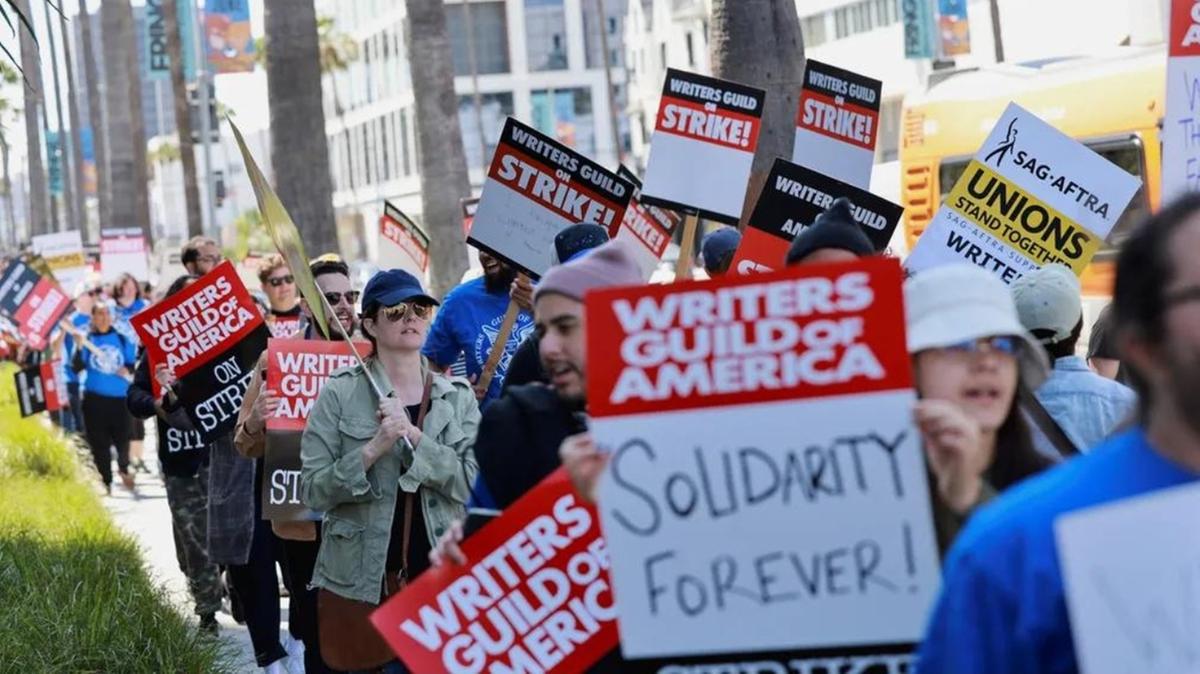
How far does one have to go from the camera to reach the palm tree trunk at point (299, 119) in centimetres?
1811

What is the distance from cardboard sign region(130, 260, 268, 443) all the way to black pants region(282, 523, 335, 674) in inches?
51.1

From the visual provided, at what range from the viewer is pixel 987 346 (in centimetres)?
379

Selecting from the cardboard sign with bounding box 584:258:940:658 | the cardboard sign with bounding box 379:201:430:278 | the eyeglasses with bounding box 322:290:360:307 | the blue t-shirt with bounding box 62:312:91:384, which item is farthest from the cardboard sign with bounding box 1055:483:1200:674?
the blue t-shirt with bounding box 62:312:91:384

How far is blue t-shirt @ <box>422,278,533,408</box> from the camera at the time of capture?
9.45 meters

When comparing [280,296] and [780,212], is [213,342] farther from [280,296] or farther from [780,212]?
[780,212]

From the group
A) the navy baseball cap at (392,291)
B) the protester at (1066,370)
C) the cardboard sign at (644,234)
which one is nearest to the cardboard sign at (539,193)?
the navy baseball cap at (392,291)

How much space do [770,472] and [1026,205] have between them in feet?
16.9

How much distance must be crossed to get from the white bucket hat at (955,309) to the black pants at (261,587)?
6.47 meters

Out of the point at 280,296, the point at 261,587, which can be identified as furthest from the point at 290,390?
the point at 280,296

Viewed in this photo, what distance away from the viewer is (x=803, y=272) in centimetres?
366

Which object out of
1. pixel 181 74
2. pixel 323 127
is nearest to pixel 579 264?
pixel 323 127

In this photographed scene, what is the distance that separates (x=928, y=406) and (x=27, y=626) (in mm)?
6027

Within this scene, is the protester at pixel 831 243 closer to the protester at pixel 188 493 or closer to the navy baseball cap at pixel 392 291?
the navy baseball cap at pixel 392 291

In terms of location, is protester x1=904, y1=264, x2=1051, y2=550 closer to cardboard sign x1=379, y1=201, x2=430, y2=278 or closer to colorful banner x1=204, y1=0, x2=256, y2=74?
cardboard sign x1=379, y1=201, x2=430, y2=278
